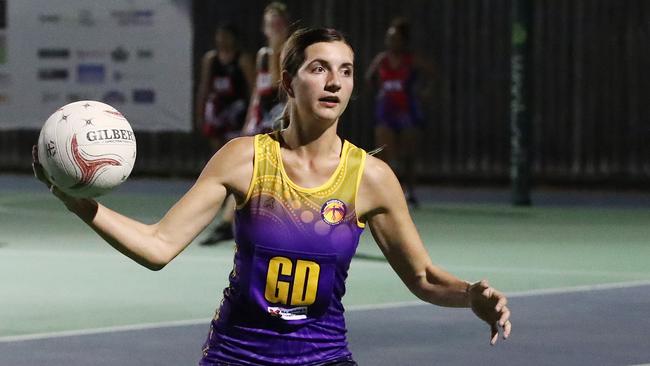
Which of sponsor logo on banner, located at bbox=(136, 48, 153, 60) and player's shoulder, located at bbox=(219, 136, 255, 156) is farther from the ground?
player's shoulder, located at bbox=(219, 136, 255, 156)

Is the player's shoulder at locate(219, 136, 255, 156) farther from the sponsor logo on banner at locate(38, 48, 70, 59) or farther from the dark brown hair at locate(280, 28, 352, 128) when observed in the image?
the sponsor logo on banner at locate(38, 48, 70, 59)

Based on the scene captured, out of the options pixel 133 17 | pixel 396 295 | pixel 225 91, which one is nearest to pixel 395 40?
pixel 225 91

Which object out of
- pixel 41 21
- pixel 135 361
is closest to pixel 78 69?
pixel 41 21

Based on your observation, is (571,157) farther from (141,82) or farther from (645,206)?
(141,82)

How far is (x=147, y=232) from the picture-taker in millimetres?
4805

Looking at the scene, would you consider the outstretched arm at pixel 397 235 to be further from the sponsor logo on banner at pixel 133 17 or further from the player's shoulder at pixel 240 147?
the sponsor logo on banner at pixel 133 17

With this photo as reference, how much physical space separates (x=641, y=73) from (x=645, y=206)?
8.92ft

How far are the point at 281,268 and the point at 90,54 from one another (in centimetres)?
1836

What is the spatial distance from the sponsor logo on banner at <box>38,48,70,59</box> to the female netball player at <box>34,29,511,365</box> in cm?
1838

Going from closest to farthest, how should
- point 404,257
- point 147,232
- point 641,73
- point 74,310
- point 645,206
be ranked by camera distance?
point 147,232, point 404,257, point 74,310, point 645,206, point 641,73

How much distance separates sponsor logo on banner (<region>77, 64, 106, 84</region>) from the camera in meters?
22.9

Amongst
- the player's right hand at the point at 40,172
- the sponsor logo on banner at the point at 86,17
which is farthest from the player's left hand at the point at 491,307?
the sponsor logo on banner at the point at 86,17

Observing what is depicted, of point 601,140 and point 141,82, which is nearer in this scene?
point 601,140

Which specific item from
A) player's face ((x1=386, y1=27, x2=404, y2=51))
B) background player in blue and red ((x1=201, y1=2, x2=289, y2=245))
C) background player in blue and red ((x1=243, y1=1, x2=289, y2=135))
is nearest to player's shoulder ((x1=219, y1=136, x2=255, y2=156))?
background player in blue and red ((x1=201, y1=2, x2=289, y2=245))
